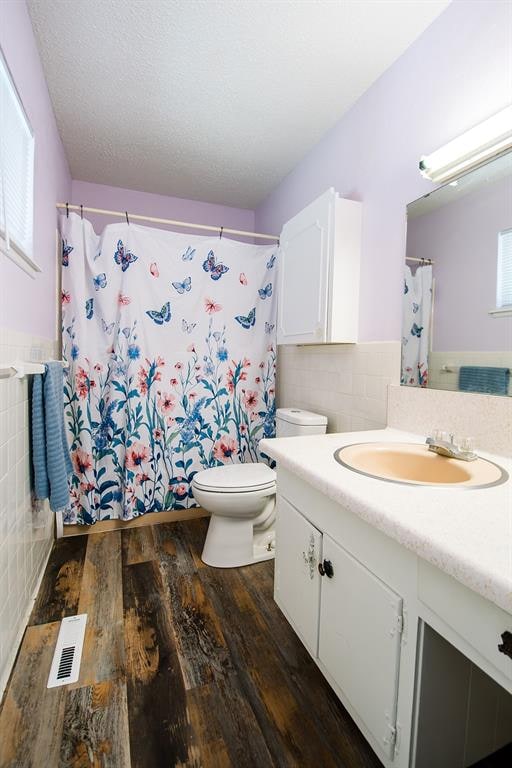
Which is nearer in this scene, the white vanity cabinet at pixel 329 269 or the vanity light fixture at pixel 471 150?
the vanity light fixture at pixel 471 150

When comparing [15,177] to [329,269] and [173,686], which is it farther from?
[173,686]

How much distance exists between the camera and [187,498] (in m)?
2.39

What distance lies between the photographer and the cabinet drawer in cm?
55

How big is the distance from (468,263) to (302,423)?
3.47 feet

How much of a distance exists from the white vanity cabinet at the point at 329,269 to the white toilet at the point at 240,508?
49 centimetres

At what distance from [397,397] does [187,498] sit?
150cm

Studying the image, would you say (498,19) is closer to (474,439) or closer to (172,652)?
(474,439)

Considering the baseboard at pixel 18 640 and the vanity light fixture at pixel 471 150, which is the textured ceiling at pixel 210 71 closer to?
the vanity light fixture at pixel 471 150

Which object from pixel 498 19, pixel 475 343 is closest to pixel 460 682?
pixel 475 343

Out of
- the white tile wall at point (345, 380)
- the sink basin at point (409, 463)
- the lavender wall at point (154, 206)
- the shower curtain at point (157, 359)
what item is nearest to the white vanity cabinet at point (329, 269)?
the white tile wall at point (345, 380)

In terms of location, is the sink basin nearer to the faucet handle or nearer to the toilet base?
the faucet handle

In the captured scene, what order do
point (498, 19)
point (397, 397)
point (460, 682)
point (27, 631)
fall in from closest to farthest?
point (460, 682) < point (498, 19) < point (27, 631) < point (397, 397)

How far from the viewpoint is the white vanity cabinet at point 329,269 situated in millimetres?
1730

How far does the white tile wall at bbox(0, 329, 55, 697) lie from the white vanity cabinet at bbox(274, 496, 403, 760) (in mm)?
917
